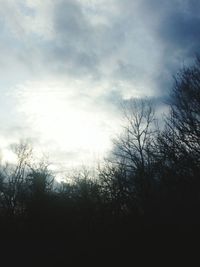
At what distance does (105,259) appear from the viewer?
1130 cm

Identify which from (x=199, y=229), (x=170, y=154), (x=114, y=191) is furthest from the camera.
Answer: (x=114, y=191)

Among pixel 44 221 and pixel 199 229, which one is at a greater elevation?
pixel 44 221

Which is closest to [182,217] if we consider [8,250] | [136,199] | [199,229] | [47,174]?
[199,229]

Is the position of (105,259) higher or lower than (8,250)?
lower

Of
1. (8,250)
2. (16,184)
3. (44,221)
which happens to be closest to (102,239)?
(8,250)

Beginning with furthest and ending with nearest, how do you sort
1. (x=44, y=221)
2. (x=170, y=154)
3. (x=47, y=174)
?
(x=47, y=174), (x=44, y=221), (x=170, y=154)

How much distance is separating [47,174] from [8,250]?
13274 millimetres

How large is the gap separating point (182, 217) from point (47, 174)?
27543 millimetres

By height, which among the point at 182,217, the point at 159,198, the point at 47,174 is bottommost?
the point at 182,217

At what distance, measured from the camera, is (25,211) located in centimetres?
3141

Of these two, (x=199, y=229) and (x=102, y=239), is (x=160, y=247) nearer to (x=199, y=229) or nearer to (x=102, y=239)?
(x=199, y=229)

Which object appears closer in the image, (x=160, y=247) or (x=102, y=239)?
(x=160, y=247)

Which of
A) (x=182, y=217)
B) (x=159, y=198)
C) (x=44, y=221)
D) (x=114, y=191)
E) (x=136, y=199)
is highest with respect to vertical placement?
(x=44, y=221)

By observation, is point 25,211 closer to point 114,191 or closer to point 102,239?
point 114,191
